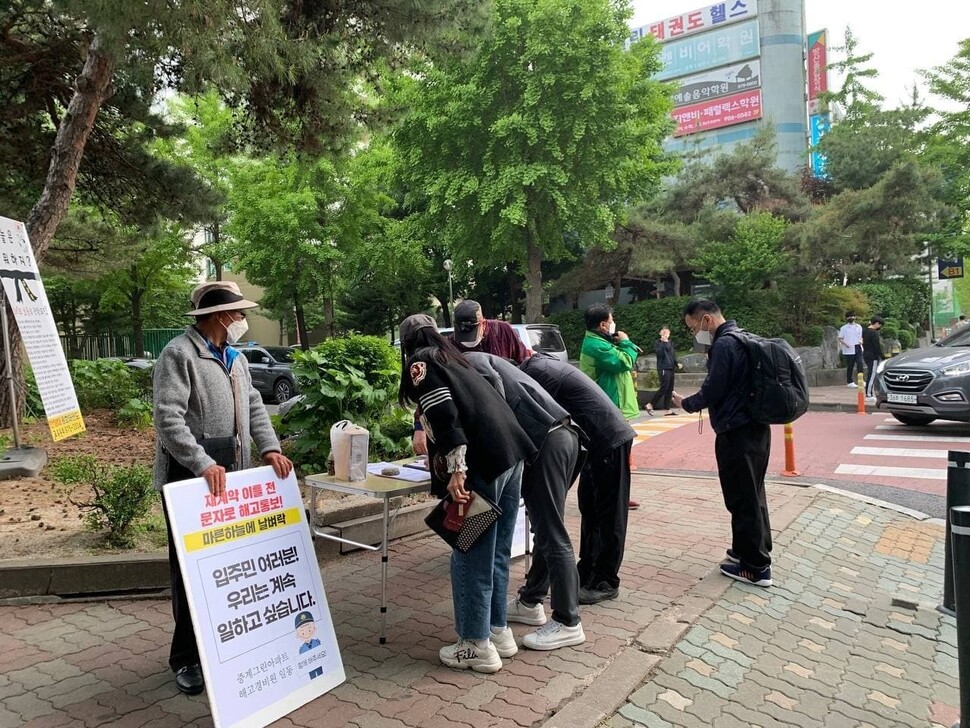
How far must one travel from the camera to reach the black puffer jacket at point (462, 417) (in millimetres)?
3307

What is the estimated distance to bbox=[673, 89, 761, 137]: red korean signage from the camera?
2196 inches

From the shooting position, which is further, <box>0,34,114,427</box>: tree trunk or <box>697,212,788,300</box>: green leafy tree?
<box>697,212,788,300</box>: green leafy tree

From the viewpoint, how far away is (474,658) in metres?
3.51

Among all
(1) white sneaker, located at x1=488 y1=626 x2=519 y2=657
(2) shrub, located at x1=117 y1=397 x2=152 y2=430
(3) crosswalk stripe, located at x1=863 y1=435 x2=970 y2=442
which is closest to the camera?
(1) white sneaker, located at x1=488 y1=626 x2=519 y2=657

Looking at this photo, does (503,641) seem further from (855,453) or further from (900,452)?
(900,452)

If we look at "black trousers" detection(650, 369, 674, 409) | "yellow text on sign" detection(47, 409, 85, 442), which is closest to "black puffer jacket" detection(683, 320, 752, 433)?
"yellow text on sign" detection(47, 409, 85, 442)

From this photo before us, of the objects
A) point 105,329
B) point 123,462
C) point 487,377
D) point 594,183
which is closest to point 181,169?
point 123,462

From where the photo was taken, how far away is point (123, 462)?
8.12m

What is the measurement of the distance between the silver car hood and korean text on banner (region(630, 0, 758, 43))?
4826 cm

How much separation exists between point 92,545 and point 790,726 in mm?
4431

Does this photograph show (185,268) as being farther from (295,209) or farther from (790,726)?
(790,726)

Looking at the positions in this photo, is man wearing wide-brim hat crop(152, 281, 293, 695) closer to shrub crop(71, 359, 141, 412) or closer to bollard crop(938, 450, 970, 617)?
bollard crop(938, 450, 970, 617)

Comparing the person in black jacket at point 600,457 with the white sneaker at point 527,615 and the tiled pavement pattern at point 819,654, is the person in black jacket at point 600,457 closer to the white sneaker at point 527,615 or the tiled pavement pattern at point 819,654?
the white sneaker at point 527,615

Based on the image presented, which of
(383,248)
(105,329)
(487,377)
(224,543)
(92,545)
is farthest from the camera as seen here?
(105,329)
